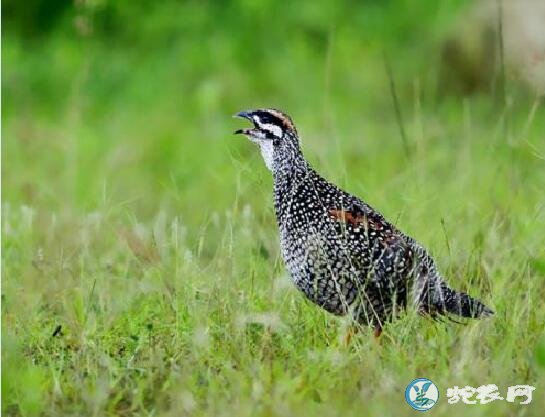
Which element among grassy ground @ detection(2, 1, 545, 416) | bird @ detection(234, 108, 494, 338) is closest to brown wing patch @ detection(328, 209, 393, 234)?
bird @ detection(234, 108, 494, 338)

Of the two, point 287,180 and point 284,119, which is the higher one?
point 284,119

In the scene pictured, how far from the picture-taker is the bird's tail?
201 inches

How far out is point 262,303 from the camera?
5.31m

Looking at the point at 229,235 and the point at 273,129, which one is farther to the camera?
the point at 229,235

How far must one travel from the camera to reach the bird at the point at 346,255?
5.11 metres

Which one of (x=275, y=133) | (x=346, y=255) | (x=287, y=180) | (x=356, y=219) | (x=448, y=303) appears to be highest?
(x=275, y=133)

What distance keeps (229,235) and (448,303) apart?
901 mm

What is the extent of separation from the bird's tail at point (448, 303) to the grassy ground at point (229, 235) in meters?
0.06

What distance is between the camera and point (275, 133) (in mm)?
5262

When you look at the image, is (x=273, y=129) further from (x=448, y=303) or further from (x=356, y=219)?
(x=448, y=303)

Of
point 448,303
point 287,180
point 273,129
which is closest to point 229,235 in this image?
point 287,180

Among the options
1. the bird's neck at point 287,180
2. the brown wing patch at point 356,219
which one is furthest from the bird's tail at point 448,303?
the bird's neck at point 287,180

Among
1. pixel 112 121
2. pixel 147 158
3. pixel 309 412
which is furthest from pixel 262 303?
pixel 112 121

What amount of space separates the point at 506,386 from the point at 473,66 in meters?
4.88
